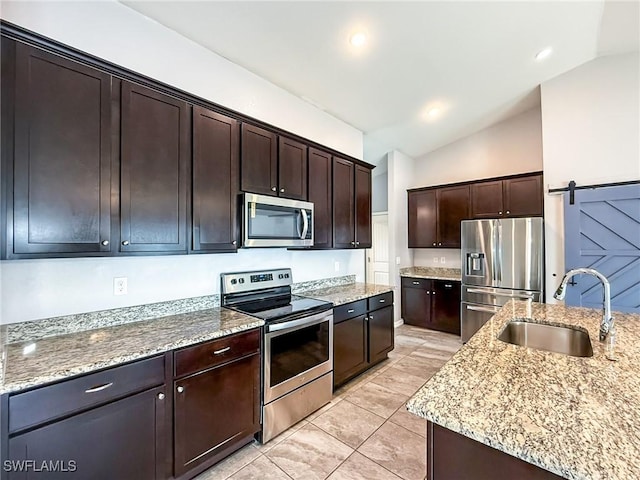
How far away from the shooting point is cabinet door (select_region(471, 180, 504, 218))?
4375mm

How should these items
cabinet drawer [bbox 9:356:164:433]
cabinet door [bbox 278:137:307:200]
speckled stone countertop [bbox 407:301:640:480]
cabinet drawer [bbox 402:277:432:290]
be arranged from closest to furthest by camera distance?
1. speckled stone countertop [bbox 407:301:640:480]
2. cabinet drawer [bbox 9:356:164:433]
3. cabinet door [bbox 278:137:307:200]
4. cabinet drawer [bbox 402:277:432:290]

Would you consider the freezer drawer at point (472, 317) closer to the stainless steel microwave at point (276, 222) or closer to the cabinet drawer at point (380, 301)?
the cabinet drawer at point (380, 301)

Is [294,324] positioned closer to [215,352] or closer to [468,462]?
[215,352]

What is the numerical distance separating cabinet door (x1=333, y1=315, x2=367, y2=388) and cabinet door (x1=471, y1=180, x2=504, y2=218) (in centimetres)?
280

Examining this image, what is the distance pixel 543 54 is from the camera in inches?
125

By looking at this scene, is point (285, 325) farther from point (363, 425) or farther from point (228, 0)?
point (228, 0)

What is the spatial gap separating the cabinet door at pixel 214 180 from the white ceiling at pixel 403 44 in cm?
72

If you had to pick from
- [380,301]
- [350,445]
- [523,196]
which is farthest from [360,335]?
[523,196]

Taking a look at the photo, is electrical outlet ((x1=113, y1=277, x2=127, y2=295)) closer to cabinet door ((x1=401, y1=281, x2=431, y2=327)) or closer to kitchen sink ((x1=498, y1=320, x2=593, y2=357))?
kitchen sink ((x1=498, y1=320, x2=593, y2=357))

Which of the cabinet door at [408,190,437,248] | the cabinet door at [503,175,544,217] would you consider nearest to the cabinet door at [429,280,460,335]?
the cabinet door at [408,190,437,248]

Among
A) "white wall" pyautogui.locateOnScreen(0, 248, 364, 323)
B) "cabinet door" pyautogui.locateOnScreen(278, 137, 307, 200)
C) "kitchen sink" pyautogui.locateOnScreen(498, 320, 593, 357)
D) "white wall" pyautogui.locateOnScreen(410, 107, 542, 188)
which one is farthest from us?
"white wall" pyautogui.locateOnScreen(410, 107, 542, 188)

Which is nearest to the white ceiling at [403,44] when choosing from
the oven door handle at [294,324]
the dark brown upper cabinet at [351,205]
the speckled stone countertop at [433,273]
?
the dark brown upper cabinet at [351,205]

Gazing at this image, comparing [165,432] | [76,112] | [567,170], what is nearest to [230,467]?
[165,432]

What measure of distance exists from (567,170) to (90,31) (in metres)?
4.87
